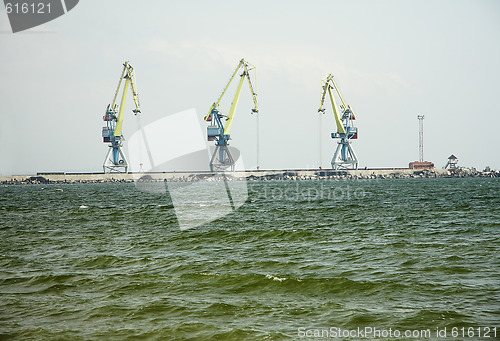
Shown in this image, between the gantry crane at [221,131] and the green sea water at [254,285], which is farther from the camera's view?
the gantry crane at [221,131]

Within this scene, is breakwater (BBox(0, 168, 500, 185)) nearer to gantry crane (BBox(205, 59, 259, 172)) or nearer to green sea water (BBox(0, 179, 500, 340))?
gantry crane (BBox(205, 59, 259, 172))

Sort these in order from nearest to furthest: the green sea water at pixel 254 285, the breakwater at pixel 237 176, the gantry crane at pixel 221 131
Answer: the green sea water at pixel 254 285, the gantry crane at pixel 221 131, the breakwater at pixel 237 176

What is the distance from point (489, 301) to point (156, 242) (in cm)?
1468

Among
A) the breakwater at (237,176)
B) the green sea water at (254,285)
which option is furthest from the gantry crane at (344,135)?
the green sea water at (254,285)

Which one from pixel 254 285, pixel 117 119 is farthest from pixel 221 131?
pixel 254 285

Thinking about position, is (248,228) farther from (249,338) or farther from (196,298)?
(249,338)

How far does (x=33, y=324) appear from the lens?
1048cm

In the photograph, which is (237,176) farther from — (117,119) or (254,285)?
(254,285)

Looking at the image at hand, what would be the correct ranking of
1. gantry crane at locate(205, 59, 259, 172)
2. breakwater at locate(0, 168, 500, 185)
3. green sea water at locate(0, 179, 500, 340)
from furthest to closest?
breakwater at locate(0, 168, 500, 185)
gantry crane at locate(205, 59, 259, 172)
green sea water at locate(0, 179, 500, 340)

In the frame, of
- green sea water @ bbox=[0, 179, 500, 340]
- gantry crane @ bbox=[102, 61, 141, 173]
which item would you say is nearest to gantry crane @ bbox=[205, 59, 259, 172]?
gantry crane @ bbox=[102, 61, 141, 173]

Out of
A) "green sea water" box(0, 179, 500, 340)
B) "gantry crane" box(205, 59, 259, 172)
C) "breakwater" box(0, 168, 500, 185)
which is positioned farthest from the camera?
"breakwater" box(0, 168, 500, 185)

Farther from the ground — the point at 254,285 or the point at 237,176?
the point at 254,285

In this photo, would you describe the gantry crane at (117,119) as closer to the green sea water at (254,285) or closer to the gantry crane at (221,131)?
the gantry crane at (221,131)

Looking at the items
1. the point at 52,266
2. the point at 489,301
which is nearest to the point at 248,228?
the point at 52,266
